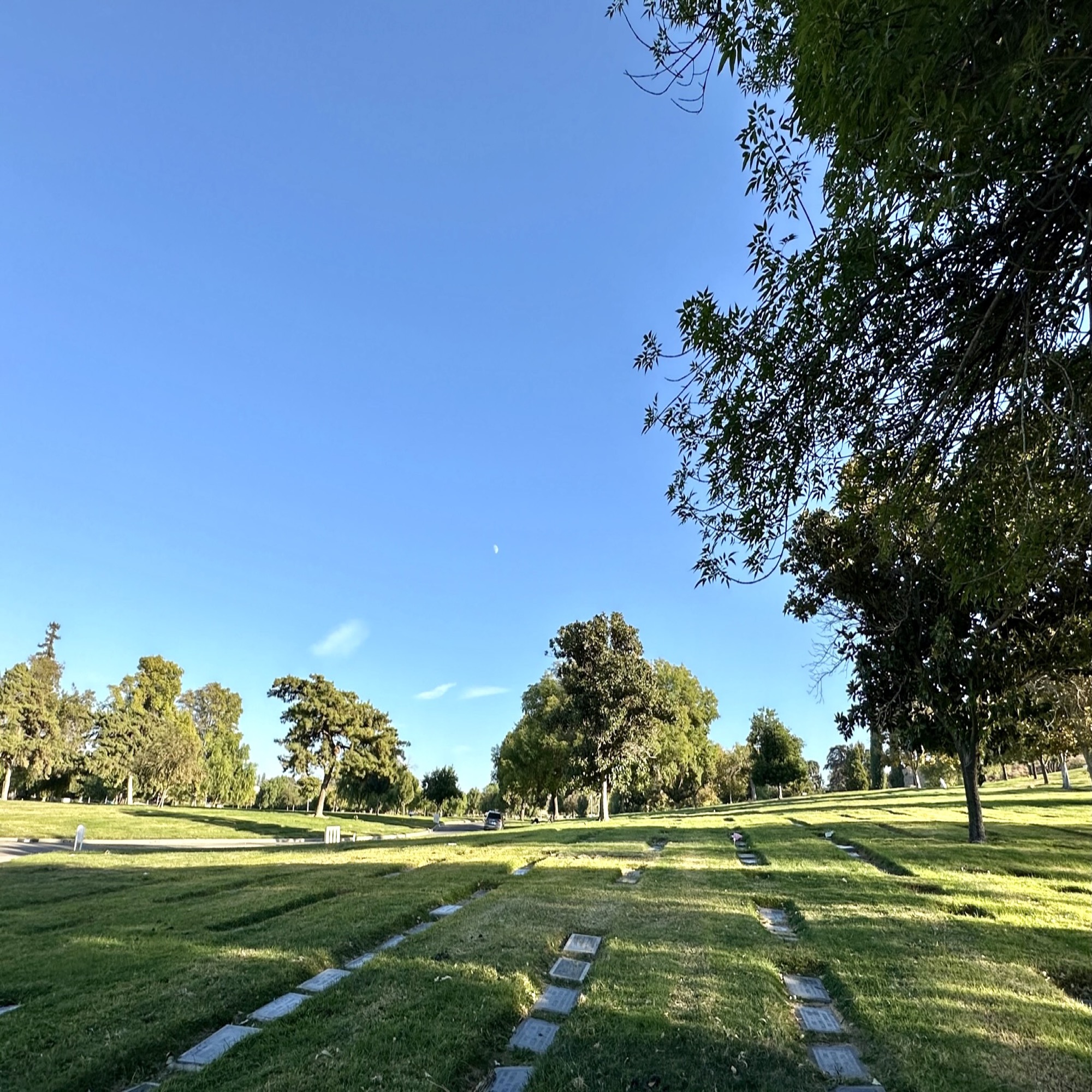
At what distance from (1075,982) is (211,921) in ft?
26.6

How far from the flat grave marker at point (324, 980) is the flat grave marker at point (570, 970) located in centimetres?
165

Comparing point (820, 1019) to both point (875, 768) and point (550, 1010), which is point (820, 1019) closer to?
point (550, 1010)

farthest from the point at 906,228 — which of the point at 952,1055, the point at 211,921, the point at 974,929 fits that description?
the point at 211,921

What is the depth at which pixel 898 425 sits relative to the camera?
4.57 meters

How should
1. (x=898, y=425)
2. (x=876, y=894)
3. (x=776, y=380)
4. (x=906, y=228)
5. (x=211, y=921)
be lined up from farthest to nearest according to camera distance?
1. (x=876, y=894)
2. (x=211, y=921)
3. (x=898, y=425)
4. (x=776, y=380)
5. (x=906, y=228)

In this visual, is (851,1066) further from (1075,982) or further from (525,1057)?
(1075,982)

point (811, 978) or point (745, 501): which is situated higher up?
point (745, 501)

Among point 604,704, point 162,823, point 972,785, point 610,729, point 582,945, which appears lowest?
point 162,823

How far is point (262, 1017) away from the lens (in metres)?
4.11

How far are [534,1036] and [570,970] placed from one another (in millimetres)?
1360

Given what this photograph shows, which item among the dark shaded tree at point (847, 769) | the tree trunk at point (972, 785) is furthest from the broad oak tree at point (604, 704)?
the dark shaded tree at point (847, 769)

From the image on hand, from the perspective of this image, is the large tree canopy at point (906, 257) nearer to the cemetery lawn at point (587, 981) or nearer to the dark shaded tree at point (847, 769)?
the cemetery lawn at point (587, 981)

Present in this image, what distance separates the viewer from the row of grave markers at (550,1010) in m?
3.29

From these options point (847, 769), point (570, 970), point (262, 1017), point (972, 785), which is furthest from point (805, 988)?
point (847, 769)
